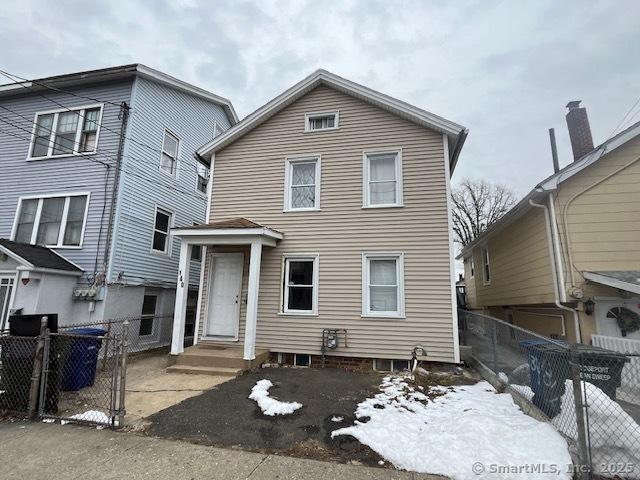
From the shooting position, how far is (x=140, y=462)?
337cm

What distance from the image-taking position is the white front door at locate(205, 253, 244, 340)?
8.69 meters

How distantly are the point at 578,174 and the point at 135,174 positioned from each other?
40.7 feet

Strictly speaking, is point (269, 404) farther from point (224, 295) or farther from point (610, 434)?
point (224, 295)

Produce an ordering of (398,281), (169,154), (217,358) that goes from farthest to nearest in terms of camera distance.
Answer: (169,154)
(398,281)
(217,358)

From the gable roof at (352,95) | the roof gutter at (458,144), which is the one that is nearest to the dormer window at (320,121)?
the gable roof at (352,95)

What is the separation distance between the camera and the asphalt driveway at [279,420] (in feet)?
12.2

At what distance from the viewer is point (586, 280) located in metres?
7.42

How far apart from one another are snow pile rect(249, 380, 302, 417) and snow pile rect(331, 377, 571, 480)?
1.02 meters

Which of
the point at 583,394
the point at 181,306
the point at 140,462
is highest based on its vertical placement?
the point at 181,306

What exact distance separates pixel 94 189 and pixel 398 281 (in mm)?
9499

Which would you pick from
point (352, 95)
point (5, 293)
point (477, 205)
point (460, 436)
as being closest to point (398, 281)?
point (460, 436)

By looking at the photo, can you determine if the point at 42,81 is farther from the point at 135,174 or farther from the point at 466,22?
the point at 466,22

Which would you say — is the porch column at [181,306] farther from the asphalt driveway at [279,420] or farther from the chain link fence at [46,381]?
the chain link fence at [46,381]

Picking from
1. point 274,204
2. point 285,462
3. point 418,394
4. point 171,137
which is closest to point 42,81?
point 171,137
